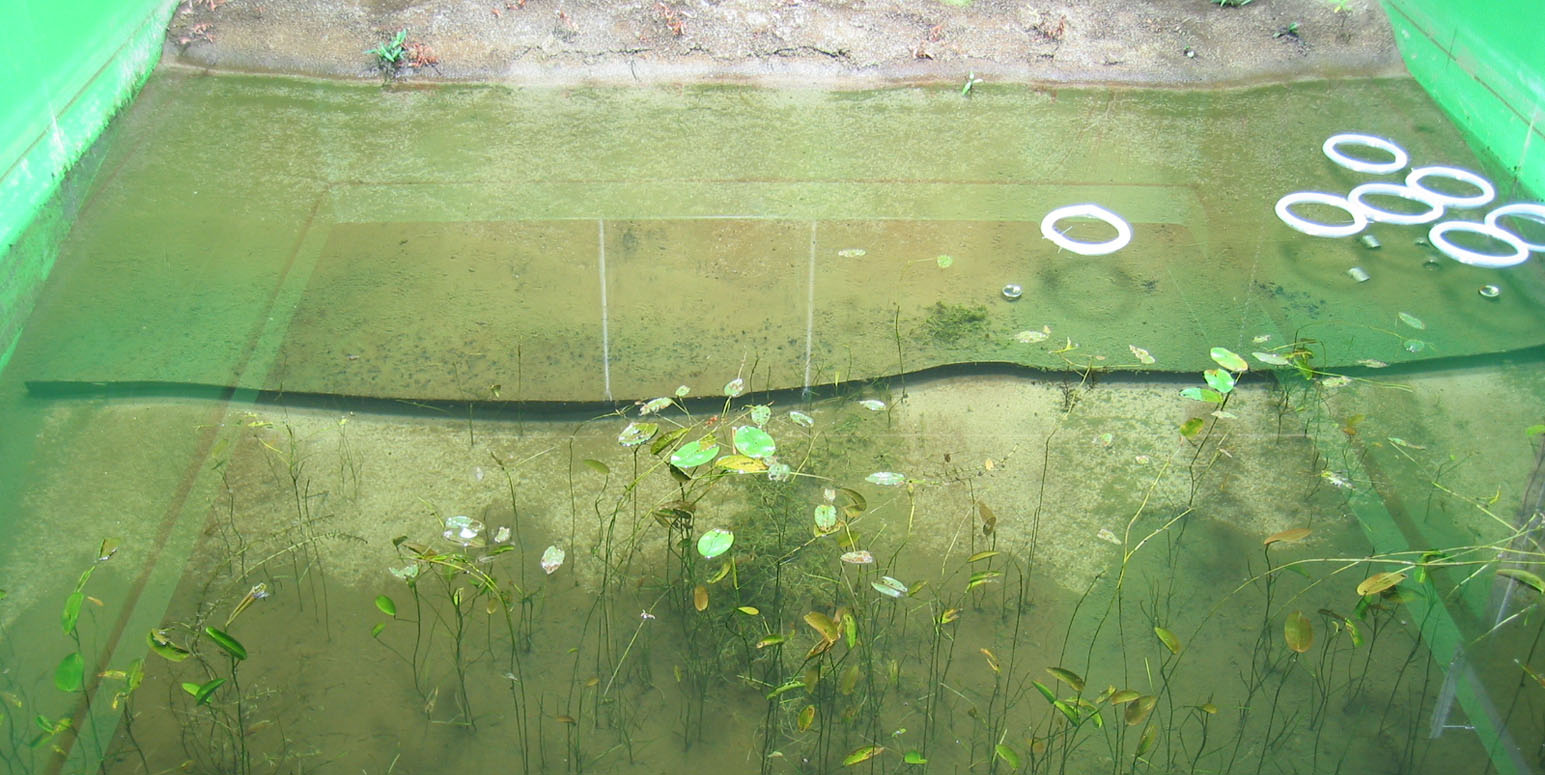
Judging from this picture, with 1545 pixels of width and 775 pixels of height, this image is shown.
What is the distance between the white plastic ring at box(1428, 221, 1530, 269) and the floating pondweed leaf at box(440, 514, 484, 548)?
2691 mm

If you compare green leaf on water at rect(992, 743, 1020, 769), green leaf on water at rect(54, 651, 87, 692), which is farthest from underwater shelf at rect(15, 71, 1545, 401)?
green leaf on water at rect(992, 743, 1020, 769)

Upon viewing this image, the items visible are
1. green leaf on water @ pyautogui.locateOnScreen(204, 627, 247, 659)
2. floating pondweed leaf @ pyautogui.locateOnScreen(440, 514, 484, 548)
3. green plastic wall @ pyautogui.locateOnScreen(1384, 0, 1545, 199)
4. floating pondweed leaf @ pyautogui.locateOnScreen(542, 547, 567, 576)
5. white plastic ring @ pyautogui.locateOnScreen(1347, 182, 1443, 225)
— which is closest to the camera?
green leaf on water @ pyautogui.locateOnScreen(204, 627, 247, 659)

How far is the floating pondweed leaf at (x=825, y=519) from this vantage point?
193 cm

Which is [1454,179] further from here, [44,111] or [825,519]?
[44,111]

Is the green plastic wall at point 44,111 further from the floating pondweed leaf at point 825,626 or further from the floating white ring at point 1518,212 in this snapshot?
the floating white ring at point 1518,212

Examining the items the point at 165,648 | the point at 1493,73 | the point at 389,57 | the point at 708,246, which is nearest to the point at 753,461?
the point at 165,648

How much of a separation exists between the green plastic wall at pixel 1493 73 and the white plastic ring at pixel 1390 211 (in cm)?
29

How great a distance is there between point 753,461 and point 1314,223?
2180mm

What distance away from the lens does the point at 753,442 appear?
1.96 m

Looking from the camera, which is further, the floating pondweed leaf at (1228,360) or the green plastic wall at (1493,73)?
the green plastic wall at (1493,73)

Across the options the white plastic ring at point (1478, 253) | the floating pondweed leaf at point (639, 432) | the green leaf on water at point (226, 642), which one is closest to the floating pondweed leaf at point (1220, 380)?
the floating pondweed leaf at point (639, 432)

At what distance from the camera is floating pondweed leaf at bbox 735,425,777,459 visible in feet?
6.33

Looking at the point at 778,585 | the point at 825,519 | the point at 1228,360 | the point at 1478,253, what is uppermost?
the point at 1228,360

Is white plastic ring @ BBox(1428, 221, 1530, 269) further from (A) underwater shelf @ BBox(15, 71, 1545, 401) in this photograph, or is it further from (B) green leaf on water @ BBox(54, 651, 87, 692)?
(B) green leaf on water @ BBox(54, 651, 87, 692)
